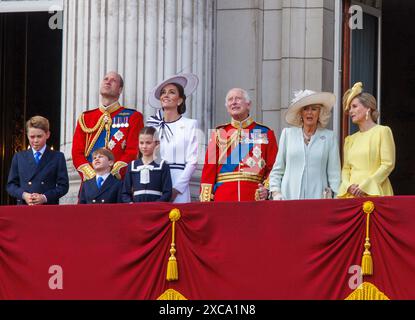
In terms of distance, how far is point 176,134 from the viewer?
64.5 feet

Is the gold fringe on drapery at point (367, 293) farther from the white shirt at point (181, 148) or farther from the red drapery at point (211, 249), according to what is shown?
the white shirt at point (181, 148)

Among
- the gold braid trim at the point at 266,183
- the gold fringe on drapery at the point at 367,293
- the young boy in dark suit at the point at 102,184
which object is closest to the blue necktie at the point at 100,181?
the young boy in dark suit at the point at 102,184

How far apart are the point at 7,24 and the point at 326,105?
803cm

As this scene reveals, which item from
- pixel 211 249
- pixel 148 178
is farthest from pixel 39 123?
pixel 211 249

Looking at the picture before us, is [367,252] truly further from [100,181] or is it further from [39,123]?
[39,123]

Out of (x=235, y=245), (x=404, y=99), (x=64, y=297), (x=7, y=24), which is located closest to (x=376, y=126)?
(x=235, y=245)

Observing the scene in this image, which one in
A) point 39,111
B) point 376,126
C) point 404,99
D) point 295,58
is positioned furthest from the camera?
point 39,111

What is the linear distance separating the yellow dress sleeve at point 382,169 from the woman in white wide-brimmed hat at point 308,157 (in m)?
0.53

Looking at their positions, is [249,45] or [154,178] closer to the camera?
[154,178]

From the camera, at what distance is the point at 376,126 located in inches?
727

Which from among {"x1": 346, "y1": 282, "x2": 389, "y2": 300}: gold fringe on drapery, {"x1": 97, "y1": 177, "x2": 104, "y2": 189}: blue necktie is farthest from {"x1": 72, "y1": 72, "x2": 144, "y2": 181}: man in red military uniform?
{"x1": 346, "y1": 282, "x2": 389, "y2": 300}: gold fringe on drapery

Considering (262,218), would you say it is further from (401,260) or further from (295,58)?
(295,58)

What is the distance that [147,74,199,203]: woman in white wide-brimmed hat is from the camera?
19.5m

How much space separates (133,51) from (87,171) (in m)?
2.20
